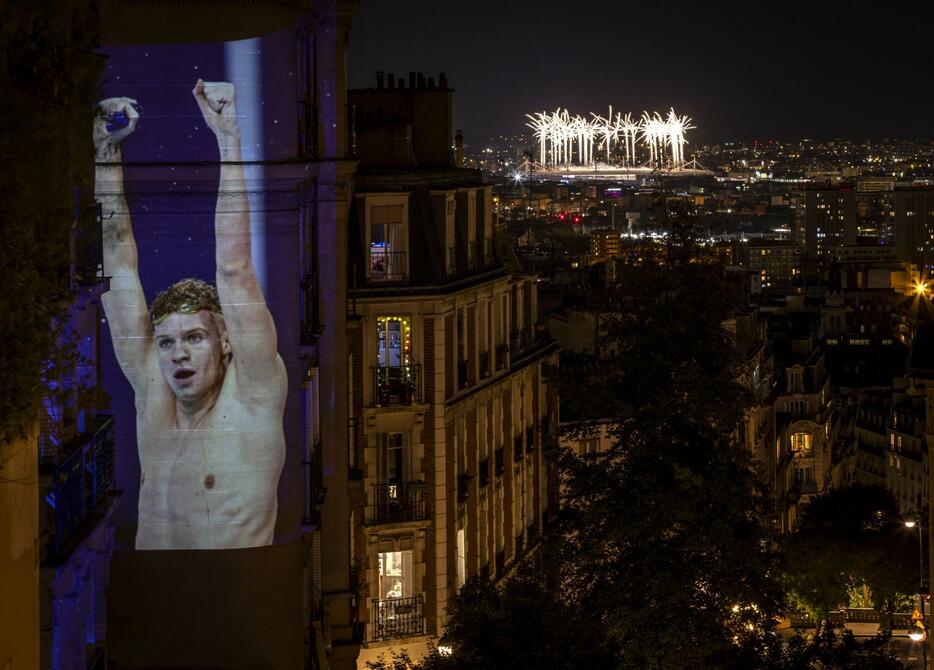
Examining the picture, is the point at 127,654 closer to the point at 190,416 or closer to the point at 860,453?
the point at 190,416

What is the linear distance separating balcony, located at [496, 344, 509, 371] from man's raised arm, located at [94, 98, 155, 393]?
17686mm

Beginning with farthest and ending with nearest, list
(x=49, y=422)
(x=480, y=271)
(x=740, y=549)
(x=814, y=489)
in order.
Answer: (x=814, y=489) → (x=480, y=271) → (x=740, y=549) → (x=49, y=422)

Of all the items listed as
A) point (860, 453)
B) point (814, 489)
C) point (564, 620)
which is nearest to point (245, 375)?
point (564, 620)

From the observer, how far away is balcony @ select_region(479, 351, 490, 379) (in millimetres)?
30641

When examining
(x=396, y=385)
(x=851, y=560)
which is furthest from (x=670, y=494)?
(x=851, y=560)

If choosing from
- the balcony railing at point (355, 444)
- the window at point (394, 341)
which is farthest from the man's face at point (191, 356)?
the window at point (394, 341)

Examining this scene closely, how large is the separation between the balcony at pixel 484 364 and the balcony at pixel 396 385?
9.99ft

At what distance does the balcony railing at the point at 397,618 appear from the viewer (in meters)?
27.2

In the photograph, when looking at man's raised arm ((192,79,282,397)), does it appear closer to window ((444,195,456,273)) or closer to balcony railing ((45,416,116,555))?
balcony railing ((45,416,116,555))

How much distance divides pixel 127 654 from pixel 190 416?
203 centimetres

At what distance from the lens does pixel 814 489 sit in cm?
8206

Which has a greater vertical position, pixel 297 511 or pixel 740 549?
pixel 297 511

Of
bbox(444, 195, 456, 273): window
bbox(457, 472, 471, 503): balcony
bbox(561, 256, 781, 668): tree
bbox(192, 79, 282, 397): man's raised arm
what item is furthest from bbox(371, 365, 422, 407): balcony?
bbox(192, 79, 282, 397): man's raised arm

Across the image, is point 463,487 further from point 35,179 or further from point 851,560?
point 851,560
